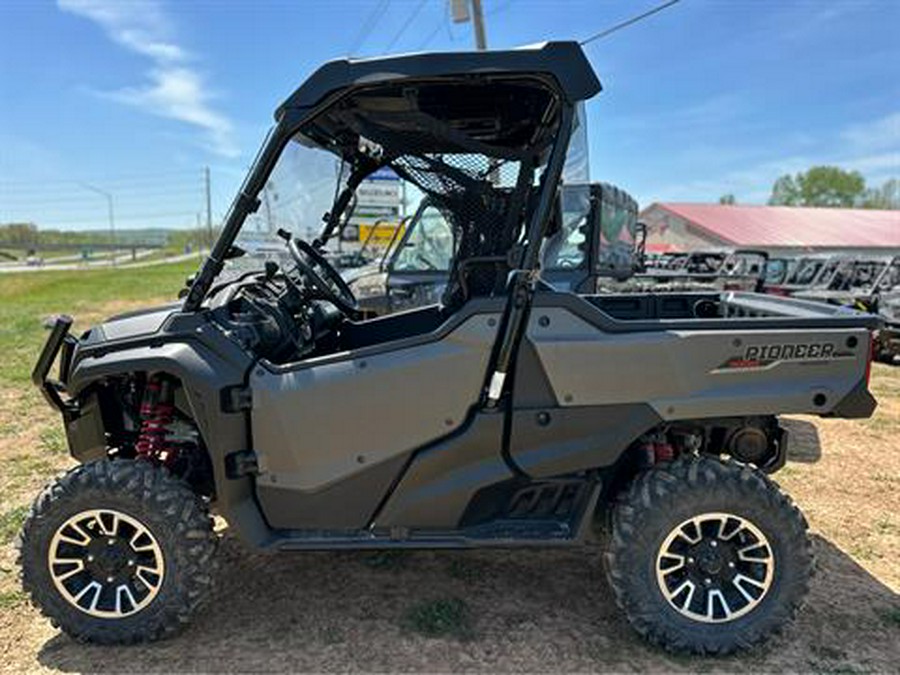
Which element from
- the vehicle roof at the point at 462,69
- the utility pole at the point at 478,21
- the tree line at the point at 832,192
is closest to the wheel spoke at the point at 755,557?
the vehicle roof at the point at 462,69

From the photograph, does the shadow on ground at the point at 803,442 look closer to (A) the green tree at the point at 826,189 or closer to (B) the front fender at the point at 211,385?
(B) the front fender at the point at 211,385

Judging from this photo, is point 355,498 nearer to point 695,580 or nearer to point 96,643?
point 96,643

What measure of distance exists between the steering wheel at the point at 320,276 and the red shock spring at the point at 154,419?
856 mm

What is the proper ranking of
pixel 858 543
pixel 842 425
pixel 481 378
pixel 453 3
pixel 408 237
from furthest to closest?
1. pixel 453 3
2. pixel 408 237
3. pixel 842 425
4. pixel 858 543
5. pixel 481 378

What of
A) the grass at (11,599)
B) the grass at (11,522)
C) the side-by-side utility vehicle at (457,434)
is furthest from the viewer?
the grass at (11,522)

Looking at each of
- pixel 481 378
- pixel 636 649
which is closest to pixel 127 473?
pixel 481 378

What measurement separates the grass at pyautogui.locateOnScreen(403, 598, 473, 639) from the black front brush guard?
182 cm

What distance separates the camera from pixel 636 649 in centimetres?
288

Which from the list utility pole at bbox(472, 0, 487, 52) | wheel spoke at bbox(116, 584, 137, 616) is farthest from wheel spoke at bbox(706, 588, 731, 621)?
utility pole at bbox(472, 0, 487, 52)

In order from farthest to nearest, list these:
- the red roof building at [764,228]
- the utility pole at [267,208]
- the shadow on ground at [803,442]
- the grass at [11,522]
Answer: the red roof building at [764,228] → the shadow on ground at [803,442] → the grass at [11,522] → the utility pole at [267,208]

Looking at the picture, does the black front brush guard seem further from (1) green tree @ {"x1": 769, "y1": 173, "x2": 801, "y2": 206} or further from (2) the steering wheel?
(1) green tree @ {"x1": 769, "y1": 173, "x2": 801, "y2": 206}

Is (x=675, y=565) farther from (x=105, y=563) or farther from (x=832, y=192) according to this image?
(x=832, y=192)

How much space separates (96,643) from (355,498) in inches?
49.0

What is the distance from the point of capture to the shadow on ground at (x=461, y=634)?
2789 mm
